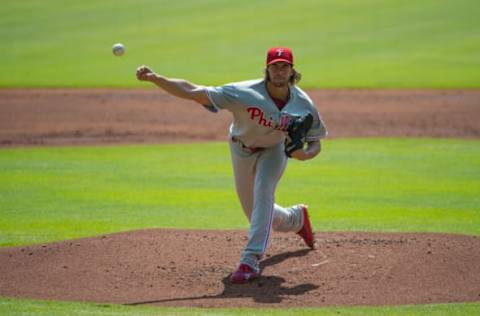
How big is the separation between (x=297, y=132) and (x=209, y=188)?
5474 millimetres

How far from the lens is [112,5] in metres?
37.5

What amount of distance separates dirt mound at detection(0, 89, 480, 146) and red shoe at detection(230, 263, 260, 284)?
10.1m

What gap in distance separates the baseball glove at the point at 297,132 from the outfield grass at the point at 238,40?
17.3 metres

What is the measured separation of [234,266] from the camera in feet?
27.0

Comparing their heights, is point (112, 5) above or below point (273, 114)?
above

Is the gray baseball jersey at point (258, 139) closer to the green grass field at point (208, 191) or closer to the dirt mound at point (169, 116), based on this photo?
the green grass field at point (208, 191)

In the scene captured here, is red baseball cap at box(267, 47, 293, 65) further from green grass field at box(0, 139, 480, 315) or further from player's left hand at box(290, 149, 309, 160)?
green grass field at box(0, 139, 480, 315)

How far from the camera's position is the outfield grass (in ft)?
85.6

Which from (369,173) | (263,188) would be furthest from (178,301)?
(369,173)

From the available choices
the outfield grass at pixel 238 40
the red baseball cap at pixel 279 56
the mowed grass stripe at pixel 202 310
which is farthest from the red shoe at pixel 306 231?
the outfield grass at pixel 238 40

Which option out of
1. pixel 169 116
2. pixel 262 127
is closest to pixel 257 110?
pixel 262 127

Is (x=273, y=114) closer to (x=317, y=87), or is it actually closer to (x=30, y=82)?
(x=317, y=87)

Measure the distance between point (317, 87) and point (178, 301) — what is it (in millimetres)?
17717

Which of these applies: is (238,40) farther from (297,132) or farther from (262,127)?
(297,132)
